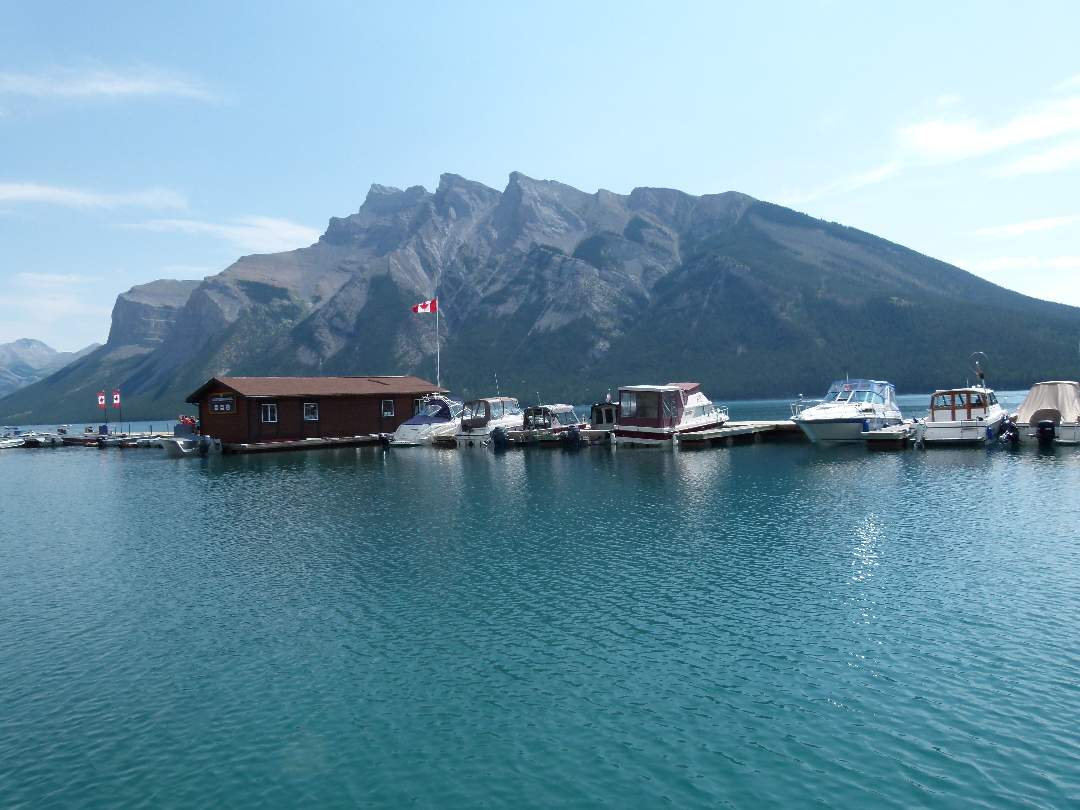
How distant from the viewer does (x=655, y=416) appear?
59969mm

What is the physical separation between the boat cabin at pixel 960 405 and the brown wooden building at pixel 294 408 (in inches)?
2070

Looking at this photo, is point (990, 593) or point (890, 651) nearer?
point (890, 651)

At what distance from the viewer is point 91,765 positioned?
11.6 m

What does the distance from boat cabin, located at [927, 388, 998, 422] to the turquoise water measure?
921 inches

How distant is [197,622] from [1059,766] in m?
19.6

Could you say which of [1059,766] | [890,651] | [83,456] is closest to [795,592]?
[890,651]

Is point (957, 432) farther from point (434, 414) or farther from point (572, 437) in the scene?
point (434, 414)

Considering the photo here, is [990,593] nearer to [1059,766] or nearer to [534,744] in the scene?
[1059,766]

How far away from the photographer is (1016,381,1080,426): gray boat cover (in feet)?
164

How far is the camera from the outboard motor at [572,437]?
62.5 meters

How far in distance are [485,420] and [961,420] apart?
42.2m

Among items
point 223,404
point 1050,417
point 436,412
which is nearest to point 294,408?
point 223,404

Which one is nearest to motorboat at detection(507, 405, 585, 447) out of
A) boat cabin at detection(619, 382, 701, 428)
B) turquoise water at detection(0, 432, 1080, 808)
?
boat cabin at detection(619, 382, 701, 428)

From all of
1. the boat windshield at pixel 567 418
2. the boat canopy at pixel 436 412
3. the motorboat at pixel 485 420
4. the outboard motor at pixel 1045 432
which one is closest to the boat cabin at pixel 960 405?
the outboard motor at pixel 1045 432
